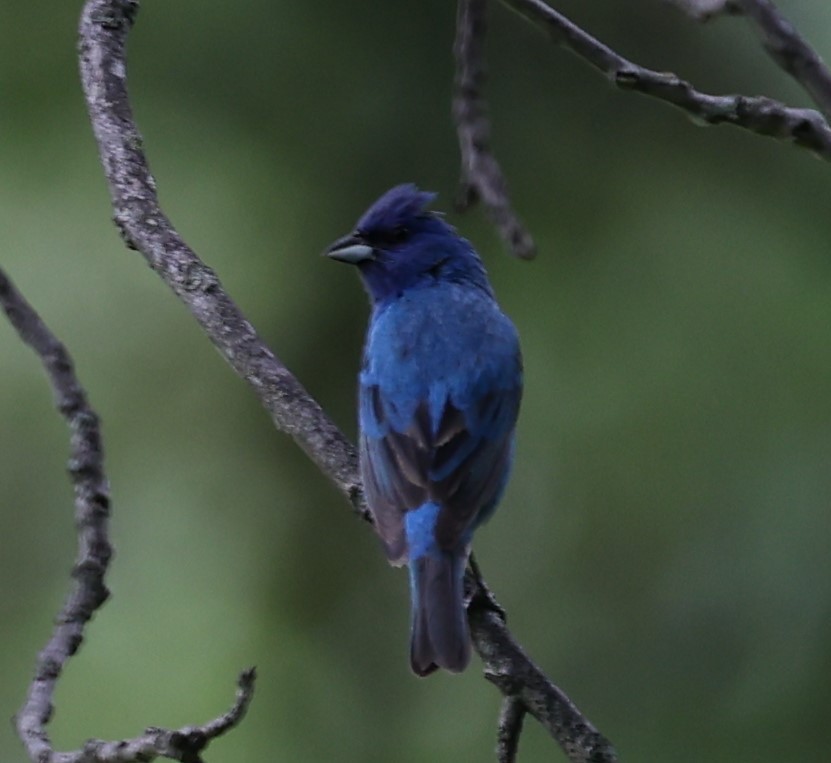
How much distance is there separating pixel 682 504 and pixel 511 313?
1.04 metres

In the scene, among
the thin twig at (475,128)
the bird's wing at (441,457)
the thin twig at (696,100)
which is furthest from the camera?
the bird's wing at (441,457)

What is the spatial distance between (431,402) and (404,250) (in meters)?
0.79

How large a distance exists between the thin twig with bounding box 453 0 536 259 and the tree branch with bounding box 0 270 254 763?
0.98 meters

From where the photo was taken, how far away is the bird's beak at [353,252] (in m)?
4.46

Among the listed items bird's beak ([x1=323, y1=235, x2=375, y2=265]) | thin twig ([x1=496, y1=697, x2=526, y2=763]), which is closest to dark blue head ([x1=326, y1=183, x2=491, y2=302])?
bird's beak ([x1=323, y1=235, x2=375, y2=265])

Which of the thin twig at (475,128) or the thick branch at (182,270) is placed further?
the thick branch at (182,270)

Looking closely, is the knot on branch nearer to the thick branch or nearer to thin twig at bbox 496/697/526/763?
the thick branch

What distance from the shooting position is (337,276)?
6031 mm

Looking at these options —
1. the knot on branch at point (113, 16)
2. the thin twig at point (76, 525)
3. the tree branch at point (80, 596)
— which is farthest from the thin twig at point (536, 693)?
the knot on branch at point (113, 16)

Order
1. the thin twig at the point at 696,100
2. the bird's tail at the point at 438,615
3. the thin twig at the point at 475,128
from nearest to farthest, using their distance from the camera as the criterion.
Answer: the thin twig at the point at 696,100 < the thin twig at the point at 475,128 < the bird's tail at the point at 438,615

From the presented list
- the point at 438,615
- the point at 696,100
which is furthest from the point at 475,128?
the point at 438,615

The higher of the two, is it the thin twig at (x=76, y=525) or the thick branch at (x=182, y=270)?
the thick branch at (x=182, y=270)

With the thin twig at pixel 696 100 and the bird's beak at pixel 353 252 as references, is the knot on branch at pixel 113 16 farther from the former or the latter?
the thin twig at pixel 696 100

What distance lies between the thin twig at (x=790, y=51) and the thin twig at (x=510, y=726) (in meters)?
1.33
